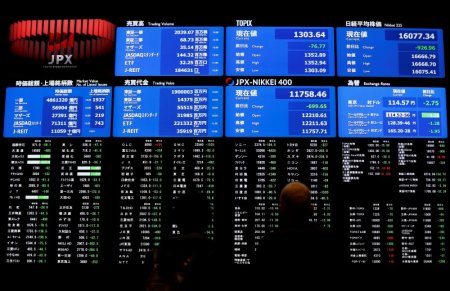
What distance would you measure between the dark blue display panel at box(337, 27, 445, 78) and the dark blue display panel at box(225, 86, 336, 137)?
0.38 m

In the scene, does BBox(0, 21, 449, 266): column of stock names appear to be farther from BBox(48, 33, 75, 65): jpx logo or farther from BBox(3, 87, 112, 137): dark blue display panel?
BBox(48, 33, 75, 65): jpx logo

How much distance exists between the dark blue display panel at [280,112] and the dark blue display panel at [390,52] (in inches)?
15.1

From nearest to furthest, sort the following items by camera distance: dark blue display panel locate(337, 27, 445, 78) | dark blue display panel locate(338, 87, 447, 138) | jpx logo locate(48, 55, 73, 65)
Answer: dark blue display panel locate(338, 87, 447, 138), dark blue display panel locate(337, 27, 445, 78), jpx logo locate(48, 55, 73, 65)

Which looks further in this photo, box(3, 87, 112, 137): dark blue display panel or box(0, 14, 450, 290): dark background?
box(3, 87, 112, 137): dark blue display panel

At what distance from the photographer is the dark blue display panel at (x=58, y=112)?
16.1 feet

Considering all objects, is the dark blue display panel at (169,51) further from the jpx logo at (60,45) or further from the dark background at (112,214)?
the jpx logo at (60,45)

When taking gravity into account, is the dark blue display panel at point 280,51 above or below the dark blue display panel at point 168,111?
above

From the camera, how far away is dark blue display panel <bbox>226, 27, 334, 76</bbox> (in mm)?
4930

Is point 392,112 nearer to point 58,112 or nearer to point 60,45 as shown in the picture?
point 58,112

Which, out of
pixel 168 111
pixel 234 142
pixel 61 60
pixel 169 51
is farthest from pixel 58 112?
pixel 234 142

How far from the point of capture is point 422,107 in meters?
4.85

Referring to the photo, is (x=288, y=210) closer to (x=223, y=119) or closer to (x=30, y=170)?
(x=223, y=119)

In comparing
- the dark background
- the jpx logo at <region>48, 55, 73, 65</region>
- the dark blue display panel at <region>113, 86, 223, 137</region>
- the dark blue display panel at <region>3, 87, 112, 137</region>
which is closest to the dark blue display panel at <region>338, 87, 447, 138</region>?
the dark background

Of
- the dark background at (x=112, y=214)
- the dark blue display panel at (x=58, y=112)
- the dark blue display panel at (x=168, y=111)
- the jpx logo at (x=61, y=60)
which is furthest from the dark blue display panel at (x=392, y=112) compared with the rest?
the jpx logo at (x=61, y=60)
